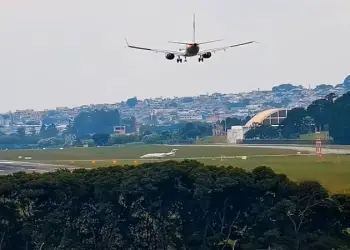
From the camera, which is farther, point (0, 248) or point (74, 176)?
point (74, 176)

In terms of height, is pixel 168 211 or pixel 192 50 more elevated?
pixel 192 50

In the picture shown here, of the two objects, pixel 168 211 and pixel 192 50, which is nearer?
pixel 192 50

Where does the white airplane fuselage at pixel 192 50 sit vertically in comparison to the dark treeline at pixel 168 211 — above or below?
above

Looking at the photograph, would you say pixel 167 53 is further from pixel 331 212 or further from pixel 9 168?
pixel 9 168

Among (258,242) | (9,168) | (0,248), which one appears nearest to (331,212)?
(258,242)

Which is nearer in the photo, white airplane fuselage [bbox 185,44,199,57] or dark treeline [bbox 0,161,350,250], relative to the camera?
white airplane fuselage [bbox 185,44,199,57]

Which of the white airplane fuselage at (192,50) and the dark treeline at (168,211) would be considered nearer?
the white airplane fuselage at (192,50)

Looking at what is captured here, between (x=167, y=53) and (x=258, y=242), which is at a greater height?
(x=167, y=53)

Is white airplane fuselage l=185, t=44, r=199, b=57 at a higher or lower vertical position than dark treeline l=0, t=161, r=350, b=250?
higher
